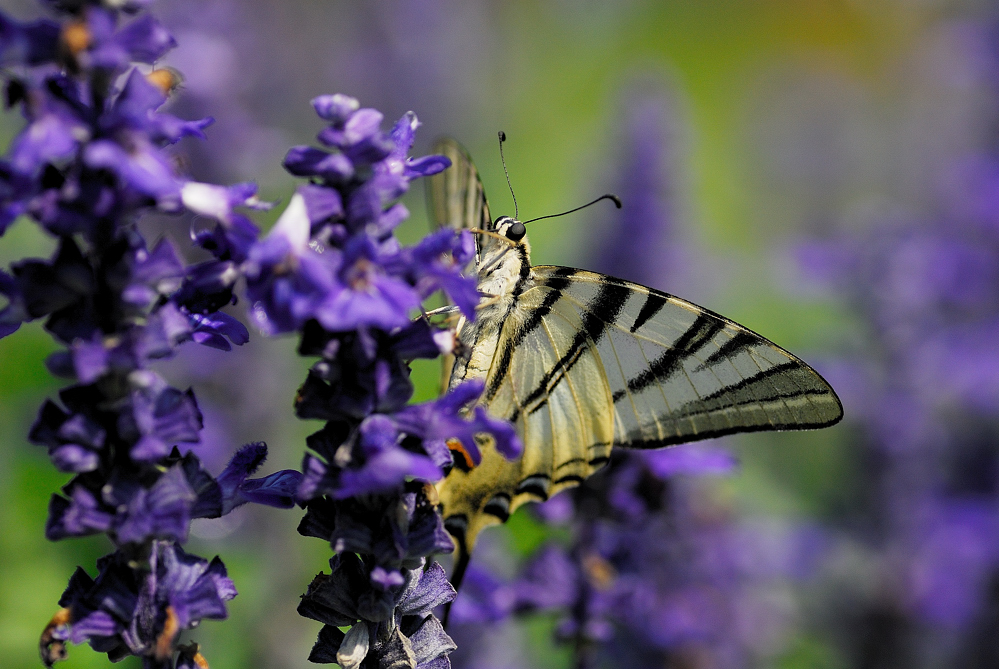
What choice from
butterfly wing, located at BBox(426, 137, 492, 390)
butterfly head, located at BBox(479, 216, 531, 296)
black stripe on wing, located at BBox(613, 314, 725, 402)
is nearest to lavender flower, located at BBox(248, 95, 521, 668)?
black stripe on wing, located at BBox(613, 314, 725, 402)

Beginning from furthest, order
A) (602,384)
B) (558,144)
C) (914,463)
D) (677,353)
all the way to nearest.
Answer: (558,144)
(914,463)
(602,384)
(677,353)

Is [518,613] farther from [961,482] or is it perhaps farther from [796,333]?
[796,333]

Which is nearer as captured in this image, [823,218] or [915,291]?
Answer: [915,291]

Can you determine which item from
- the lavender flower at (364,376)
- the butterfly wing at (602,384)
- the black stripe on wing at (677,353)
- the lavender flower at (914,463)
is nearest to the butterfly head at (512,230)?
the butterfly wing at (602,384)

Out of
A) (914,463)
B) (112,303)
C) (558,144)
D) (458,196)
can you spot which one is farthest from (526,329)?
(558,144)

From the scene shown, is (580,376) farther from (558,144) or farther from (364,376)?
(558,144)

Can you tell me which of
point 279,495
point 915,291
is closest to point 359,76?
point 915,291

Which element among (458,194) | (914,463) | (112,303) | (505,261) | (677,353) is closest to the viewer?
(112,303)
